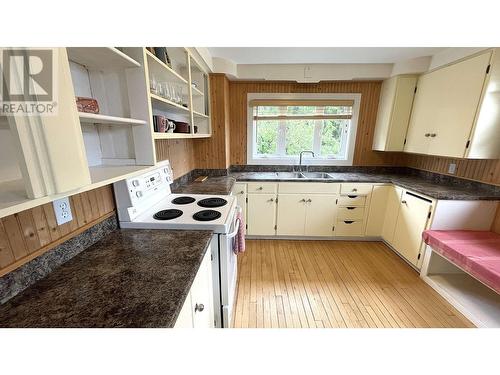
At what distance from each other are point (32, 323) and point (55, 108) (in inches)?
24.0

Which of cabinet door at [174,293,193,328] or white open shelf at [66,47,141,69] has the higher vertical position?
white open shelf at [66,47,141,69]

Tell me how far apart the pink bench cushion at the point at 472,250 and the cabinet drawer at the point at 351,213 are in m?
0.72

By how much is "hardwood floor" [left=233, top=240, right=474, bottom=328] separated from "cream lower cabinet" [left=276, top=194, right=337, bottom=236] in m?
0.21

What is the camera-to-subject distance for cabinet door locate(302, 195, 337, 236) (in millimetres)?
2596

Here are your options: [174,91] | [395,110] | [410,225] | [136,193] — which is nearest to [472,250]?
[410,225]

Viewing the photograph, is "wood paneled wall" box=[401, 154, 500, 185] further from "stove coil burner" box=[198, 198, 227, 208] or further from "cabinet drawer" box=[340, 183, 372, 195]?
"stove coil burner" box=[198, 198, 227, 208]

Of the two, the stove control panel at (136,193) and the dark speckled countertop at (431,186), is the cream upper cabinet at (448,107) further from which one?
the stove control panel at (136,193)

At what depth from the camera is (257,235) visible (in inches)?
109

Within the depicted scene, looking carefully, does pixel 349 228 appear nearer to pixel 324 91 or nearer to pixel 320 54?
pixel 324 91

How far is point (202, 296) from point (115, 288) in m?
0.42

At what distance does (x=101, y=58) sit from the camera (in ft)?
3.00

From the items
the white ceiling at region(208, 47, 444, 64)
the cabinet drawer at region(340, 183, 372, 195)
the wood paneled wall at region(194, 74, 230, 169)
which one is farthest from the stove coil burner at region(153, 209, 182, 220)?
the cabinet drawer at region(340, 183, 372, 195)
